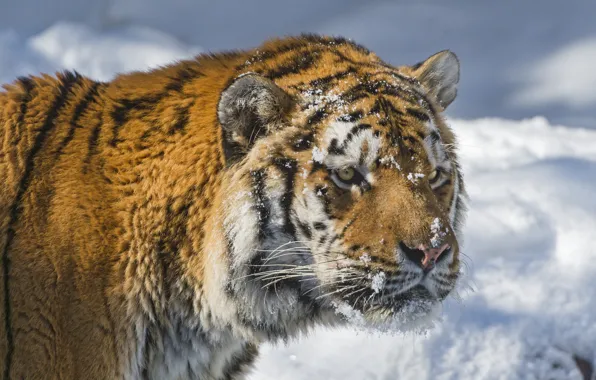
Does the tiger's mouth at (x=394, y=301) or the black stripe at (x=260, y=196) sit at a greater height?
the black stripe at (x=260, y=196)

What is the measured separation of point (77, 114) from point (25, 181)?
16.5 inches

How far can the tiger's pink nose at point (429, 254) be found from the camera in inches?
114

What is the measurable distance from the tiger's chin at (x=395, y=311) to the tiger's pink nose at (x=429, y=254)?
0.13 m

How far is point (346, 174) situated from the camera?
3033 millimetres

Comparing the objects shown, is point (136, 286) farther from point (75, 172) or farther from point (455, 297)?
point (455, 297)

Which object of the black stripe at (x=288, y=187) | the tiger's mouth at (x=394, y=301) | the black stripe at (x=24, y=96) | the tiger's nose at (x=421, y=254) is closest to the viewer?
the tiger's nose at (x=421, y=254)

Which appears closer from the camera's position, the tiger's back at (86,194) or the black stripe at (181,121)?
the tiger's back at (86,194)

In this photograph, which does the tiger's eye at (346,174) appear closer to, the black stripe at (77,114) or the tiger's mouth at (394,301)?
the tiger's mouth at (394,301)

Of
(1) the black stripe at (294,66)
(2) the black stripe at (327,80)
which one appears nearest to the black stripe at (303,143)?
(2) the black stripe at (327,80)

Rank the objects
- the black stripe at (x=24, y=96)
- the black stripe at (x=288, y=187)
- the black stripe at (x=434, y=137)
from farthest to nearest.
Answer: the black stripe at (x=24, y=96), the black stripe at (x=434, y=137), the black stripe at (x=288, y=187)

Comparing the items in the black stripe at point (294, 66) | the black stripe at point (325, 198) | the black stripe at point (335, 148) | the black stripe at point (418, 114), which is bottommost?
the black stripe at point (325, 198)

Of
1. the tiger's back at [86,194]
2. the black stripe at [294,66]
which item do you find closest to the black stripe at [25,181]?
the tiger's back at [86,194]

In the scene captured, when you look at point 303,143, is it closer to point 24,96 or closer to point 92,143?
point 92,143

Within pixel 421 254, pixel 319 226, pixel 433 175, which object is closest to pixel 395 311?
pixel 421 254
